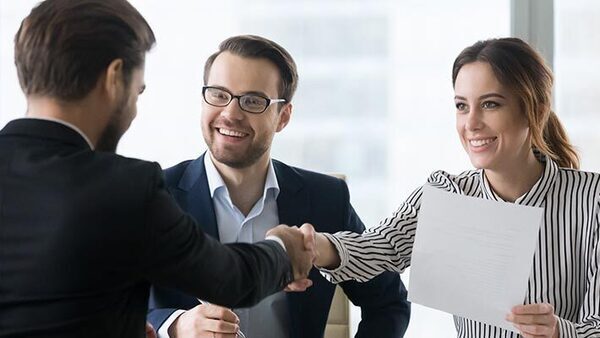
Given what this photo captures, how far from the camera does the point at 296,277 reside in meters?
1.73

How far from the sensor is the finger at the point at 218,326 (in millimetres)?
1904

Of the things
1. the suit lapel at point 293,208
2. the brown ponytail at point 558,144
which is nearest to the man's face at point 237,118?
the suit lapel at point 293,208

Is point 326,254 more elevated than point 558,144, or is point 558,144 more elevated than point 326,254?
point 558,144

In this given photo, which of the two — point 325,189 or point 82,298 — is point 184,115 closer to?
point 325,189

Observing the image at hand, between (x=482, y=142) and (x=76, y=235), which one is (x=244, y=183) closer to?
(x=482, y=142)

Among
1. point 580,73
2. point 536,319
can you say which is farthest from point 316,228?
point 580,73

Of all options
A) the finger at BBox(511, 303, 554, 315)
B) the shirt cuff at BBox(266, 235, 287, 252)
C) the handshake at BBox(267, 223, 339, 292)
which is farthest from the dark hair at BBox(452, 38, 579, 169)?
the shirt cuff at BBox(266, 235, 287, 252)

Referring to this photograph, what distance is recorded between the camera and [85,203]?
1.28 m

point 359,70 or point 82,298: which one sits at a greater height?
point 359,70

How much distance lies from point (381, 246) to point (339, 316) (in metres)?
0.41

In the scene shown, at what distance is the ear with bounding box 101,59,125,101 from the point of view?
135 cm

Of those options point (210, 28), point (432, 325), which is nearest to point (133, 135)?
point (210, 28)

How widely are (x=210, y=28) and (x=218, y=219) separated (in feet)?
3.28

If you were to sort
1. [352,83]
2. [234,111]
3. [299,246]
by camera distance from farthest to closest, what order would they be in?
[352,83]
[234,111]
[299,246]
